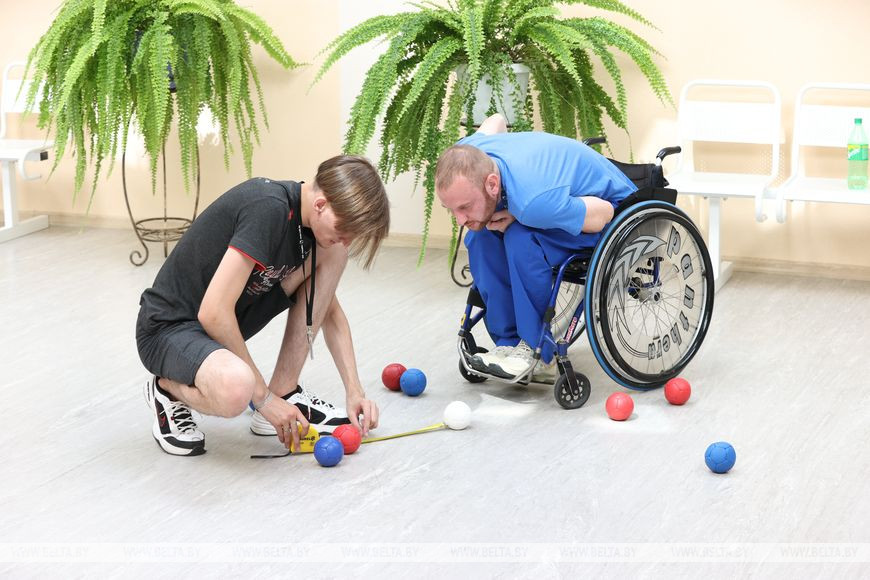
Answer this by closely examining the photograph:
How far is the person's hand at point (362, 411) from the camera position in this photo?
2488 millimetres

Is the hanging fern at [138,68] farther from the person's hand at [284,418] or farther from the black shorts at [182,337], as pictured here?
the person's hand at [284,418]

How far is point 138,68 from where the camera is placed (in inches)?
153

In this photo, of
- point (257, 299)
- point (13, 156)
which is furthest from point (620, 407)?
point (13, 156)

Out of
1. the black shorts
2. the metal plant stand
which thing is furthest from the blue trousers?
the metal plant stand

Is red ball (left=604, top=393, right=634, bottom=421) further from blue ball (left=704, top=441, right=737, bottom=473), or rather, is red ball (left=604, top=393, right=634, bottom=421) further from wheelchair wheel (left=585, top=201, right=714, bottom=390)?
blue ball (left=704, top=441, right=737, bottom=473)

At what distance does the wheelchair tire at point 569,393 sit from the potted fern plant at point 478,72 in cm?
99

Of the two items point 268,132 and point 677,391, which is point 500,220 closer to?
point 677,391

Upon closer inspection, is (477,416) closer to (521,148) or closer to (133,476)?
(521,148)

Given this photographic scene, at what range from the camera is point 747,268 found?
162 inches

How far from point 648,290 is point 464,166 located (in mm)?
630

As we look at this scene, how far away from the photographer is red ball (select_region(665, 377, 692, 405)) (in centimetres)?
272

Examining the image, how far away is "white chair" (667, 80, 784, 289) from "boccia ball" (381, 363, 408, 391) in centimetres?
137

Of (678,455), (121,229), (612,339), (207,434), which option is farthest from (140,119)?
(678,455)

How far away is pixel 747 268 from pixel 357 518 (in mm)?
2426
